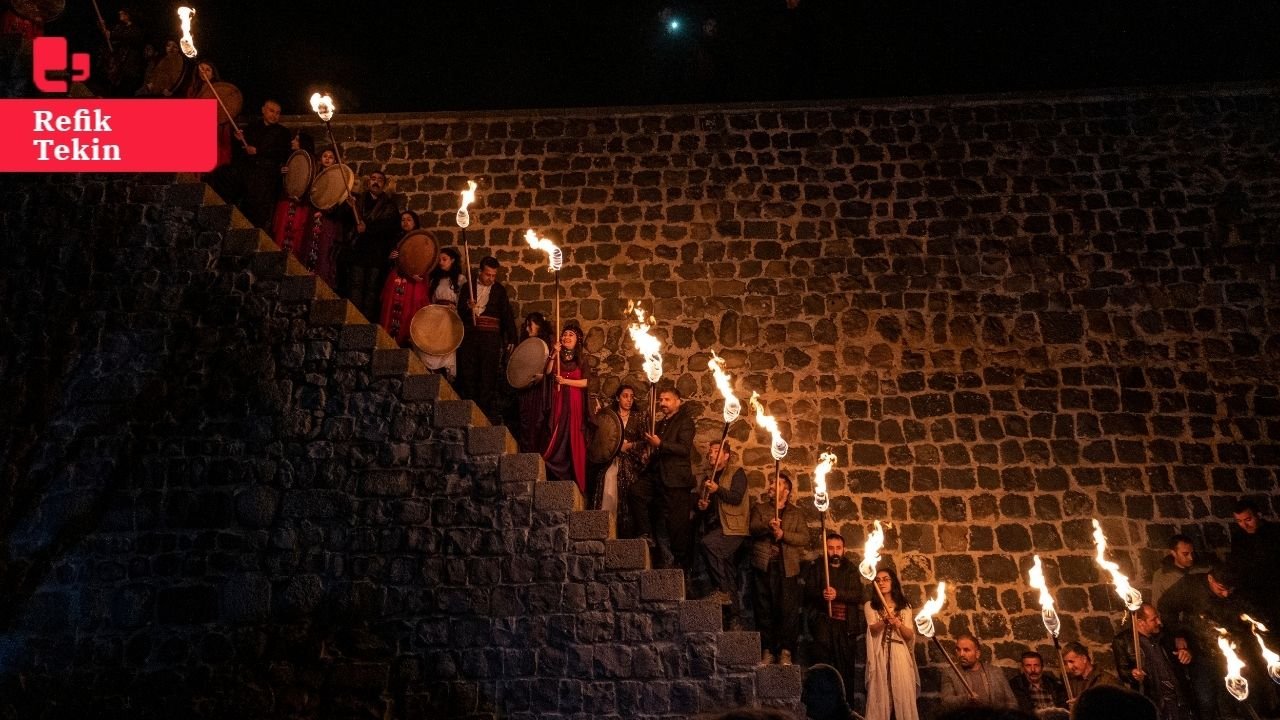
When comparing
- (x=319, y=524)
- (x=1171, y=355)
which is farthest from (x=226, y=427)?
(x=1171, y=355)

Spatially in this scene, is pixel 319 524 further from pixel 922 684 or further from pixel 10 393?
pixel 922 684

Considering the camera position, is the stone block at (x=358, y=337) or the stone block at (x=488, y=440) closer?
the stone block at (x=488, y=440)

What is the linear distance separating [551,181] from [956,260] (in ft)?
16.5

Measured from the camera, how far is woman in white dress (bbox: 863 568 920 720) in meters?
7.34

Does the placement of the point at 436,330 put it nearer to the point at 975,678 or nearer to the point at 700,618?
the point at 700,618

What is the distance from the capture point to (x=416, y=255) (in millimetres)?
9031

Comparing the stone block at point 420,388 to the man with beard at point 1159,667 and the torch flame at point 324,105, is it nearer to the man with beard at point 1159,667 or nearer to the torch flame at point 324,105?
the torch flame at point 324,105

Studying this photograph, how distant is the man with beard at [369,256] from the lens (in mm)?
9156

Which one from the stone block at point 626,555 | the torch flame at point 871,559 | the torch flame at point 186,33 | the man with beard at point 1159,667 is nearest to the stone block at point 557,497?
the stone block at point 626,555

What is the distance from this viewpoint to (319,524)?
710 centimetres

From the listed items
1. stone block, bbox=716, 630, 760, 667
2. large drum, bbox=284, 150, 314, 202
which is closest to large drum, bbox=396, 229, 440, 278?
large drum, bbox=284, 150, 314, 202

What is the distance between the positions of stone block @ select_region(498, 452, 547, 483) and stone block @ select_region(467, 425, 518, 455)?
0.31ft

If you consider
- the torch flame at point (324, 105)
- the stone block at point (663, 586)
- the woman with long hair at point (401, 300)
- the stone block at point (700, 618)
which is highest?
the torch flame at point (324, 105)

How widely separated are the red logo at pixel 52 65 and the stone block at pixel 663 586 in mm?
7429
